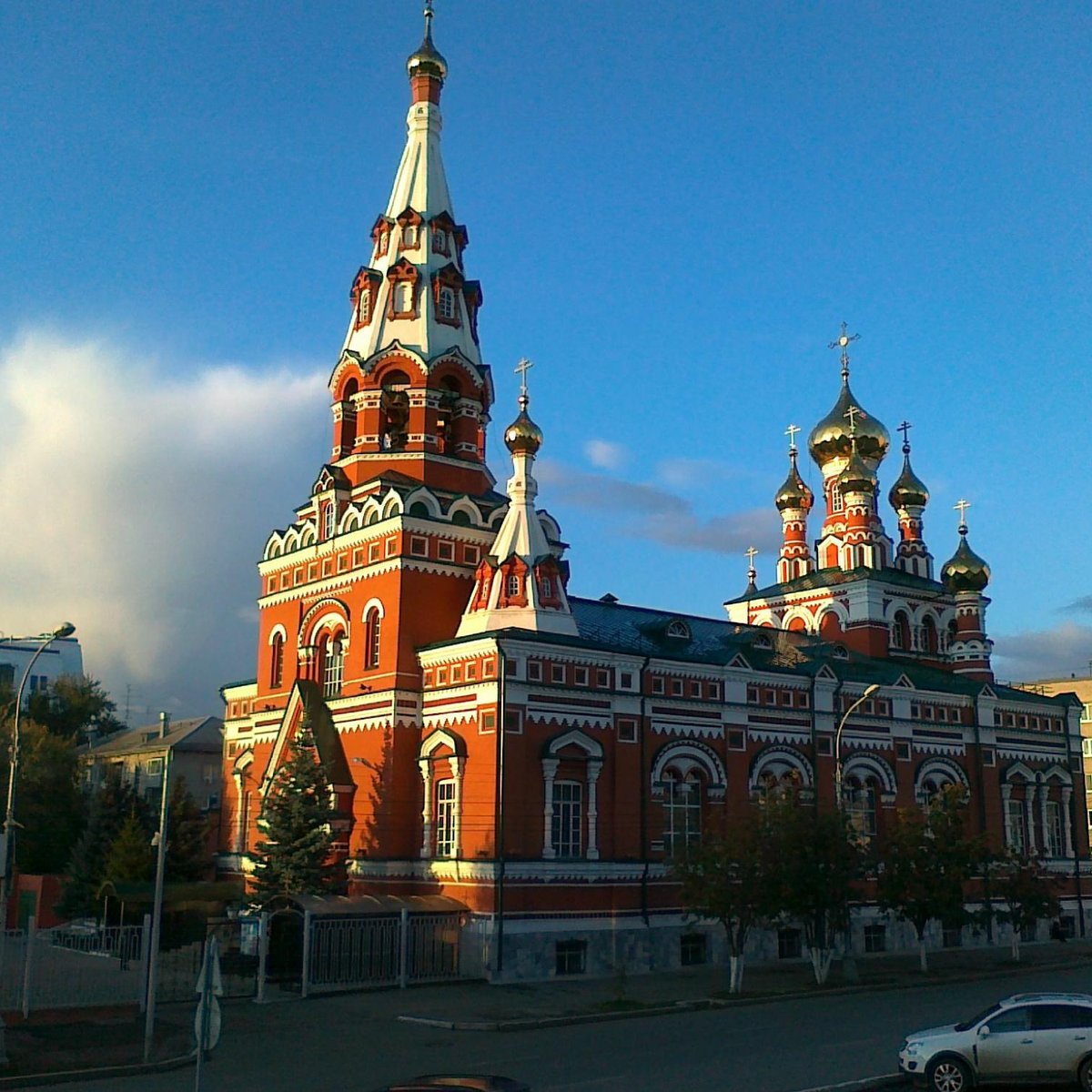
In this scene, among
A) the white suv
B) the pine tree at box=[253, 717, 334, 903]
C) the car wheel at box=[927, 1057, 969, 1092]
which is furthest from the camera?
the pine tree at box=[253, 717, 334, 903]

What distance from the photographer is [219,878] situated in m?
39.7

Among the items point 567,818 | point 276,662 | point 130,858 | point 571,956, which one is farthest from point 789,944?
point 130,858

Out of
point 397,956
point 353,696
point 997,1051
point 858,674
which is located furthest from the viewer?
point 858,674

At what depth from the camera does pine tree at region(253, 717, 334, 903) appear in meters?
31.3

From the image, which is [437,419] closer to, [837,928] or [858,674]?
[858,674]

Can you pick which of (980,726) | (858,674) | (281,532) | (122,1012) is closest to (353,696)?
(281,532)

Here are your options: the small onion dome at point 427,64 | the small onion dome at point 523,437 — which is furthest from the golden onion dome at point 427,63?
the small onion dome at point 523,437

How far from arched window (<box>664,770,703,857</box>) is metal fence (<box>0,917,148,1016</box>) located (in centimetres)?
1413

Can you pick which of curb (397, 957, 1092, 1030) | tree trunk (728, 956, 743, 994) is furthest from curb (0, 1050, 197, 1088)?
tree trunk (728, 956, 743, 994)

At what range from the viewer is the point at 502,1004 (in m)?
26.2

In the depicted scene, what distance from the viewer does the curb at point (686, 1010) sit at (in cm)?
Result: 2292

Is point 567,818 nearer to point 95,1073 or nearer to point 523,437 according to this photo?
point 523,437

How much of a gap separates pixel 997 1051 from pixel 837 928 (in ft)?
48.7

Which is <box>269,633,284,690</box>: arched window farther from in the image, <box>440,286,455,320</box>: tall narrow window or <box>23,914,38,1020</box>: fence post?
<box>23,914,38,1020</box>: fence post
